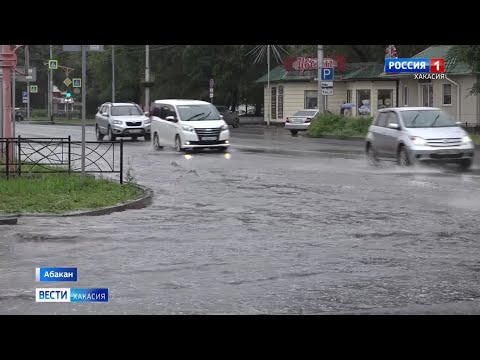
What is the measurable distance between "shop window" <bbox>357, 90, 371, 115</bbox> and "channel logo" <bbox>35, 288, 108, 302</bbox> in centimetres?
5442

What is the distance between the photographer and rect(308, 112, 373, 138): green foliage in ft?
151

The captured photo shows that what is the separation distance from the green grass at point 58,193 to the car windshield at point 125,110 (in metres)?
20.8

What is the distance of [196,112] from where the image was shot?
3159 centimetres

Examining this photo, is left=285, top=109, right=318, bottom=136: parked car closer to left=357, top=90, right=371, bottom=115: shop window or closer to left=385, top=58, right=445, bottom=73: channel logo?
left=385, top=58, right=445, bottom=73: channel logo

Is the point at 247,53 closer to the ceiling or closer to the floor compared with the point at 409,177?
closer to the ceiling

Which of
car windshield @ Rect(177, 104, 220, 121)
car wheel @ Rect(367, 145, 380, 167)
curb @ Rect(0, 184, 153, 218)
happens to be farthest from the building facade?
curb @ Rect(0, 184, 153, 218)

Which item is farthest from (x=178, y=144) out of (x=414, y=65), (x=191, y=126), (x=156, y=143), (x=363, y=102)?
(x=363, y=102)

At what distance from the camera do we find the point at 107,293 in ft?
27.0

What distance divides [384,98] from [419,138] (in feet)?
131

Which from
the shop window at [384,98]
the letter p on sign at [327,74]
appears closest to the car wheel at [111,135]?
the letter p on sign at [327,74]
